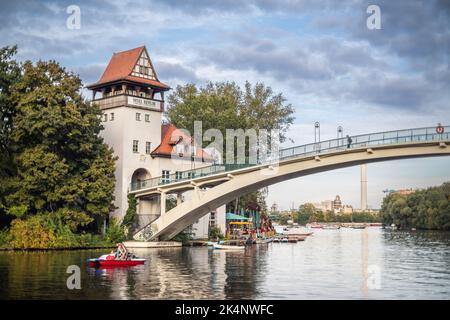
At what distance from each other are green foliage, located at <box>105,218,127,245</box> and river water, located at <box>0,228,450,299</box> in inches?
283

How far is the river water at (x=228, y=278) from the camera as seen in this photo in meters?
28.0

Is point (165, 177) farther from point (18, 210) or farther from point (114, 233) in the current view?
point (18, 210)

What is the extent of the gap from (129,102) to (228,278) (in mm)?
31282

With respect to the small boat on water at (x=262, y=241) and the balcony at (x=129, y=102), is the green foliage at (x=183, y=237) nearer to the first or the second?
the small boat on water at (x=262, y=241)

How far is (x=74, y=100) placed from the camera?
52.9m

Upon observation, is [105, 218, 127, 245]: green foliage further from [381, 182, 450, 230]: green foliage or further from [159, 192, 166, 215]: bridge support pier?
[381, 182, 450, 230]: green foliage

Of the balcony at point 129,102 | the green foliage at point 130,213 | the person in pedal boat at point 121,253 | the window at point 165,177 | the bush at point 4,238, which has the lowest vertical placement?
the person in pedal boat at point 121,253

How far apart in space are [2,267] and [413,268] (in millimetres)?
24964

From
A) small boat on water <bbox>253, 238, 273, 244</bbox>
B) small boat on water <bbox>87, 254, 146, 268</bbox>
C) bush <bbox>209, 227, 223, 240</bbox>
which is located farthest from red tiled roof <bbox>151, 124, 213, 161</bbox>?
small boat on water <bbox>87, 254, 146, 268</bbox>

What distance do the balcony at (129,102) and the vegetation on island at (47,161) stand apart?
6.29 metres

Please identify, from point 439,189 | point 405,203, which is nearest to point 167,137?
point 439,189

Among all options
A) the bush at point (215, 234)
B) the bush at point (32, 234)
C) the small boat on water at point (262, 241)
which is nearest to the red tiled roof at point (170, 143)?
the bush at point (215, 234)
